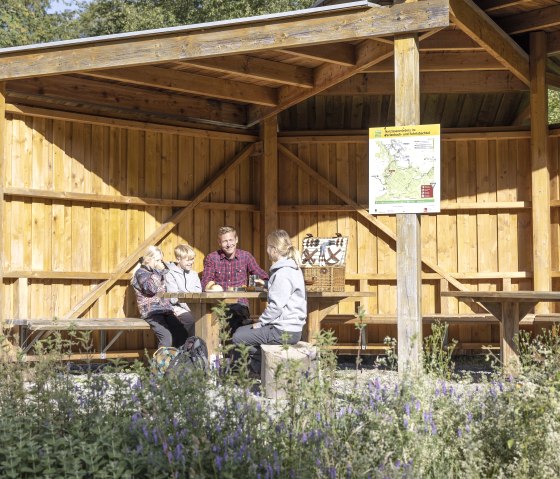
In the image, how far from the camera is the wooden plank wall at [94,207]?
409 inches

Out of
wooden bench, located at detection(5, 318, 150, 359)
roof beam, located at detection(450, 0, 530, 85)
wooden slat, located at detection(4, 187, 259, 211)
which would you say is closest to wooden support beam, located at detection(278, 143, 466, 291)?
wooden slat, located at detection(4, 187, 259, 211)

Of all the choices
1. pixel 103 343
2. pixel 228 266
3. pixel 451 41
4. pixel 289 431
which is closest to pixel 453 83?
pixel 451 41

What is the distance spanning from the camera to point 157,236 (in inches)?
454

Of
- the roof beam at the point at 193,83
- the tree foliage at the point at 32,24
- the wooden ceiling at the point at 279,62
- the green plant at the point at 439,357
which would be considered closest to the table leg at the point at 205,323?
the green plant at the point at 439,357

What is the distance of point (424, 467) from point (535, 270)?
24.3 feet

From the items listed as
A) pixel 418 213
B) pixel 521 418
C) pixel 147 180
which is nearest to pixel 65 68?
pixel 147 180

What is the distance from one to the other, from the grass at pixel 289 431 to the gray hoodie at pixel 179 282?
18.0 ft

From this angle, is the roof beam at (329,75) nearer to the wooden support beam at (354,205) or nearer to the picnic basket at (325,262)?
the wooden support beam at (354,205)

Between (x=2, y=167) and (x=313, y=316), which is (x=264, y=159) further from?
(x=2, y=167)

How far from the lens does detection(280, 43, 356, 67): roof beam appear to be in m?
9.26

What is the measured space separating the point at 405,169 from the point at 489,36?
231 cm

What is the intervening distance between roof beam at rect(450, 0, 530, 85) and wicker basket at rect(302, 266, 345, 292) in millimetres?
2807

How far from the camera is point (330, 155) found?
12.4 meters

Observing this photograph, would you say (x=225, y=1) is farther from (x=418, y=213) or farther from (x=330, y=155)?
(x=418, y=213)
